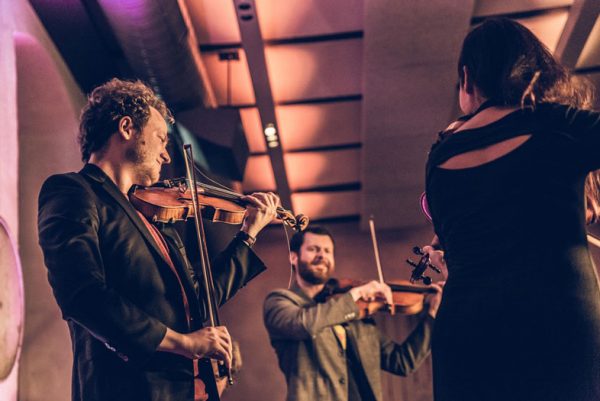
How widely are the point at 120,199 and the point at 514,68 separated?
96cm

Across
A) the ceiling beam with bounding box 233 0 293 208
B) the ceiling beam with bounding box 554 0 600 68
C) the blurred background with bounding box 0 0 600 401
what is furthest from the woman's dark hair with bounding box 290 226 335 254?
the ceiling beam with bounding box 554 0 600 68

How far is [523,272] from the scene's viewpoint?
114cm

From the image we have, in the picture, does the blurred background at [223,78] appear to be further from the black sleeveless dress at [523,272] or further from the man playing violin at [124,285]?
the black sleeveless dress at [523,272]

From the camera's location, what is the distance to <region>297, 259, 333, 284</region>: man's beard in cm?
354

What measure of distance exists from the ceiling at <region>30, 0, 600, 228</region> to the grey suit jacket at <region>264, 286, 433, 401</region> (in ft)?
4.66

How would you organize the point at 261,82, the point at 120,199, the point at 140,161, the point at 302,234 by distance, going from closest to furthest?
1. the point at 120,199
2. the point at 140,161
3. the point at 302,234
4. the point at 261,82

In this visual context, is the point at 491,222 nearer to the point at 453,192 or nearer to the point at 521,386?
the point at 453,192

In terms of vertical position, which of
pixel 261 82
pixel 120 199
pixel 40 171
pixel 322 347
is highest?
pixel 261 82

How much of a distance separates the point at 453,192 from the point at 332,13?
3.21 m

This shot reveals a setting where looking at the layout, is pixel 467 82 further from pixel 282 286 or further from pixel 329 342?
pixel 282 286

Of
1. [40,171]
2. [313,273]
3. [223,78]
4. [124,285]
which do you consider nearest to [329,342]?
[313,273]

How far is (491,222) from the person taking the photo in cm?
121

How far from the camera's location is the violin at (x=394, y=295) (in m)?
3.36

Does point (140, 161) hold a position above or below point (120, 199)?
above
